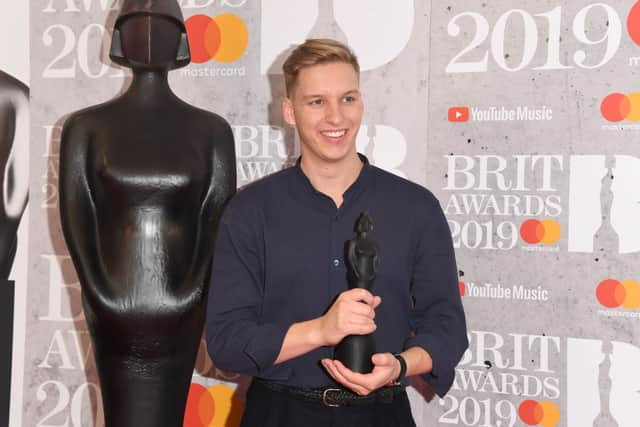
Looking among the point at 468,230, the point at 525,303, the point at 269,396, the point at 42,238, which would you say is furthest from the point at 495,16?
the point at 42,238

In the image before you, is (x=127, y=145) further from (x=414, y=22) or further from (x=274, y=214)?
(x=414, y=22)

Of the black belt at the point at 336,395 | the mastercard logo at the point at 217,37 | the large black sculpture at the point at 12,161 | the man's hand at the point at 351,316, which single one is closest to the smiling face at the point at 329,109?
the man's hand at the point at 351,316

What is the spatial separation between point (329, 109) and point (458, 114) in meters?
1.00

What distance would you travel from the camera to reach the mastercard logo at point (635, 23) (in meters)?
2.54

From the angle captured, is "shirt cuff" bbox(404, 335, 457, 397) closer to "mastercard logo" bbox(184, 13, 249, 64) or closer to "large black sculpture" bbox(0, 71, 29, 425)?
"mastercard logo" bbox(184, 13, 249, 64)

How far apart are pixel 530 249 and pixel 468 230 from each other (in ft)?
0.74

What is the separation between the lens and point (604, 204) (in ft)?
8.45

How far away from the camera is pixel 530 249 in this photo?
2.65m

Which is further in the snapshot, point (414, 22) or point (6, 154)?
point (6, 154)

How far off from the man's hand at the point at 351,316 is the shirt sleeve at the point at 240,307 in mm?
154

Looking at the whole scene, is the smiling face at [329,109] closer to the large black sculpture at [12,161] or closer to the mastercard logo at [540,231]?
the mastercard logo at [540,231]

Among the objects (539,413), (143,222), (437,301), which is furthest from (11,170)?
(539,413)

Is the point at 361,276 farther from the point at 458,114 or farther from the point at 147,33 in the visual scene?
the point at 458,114

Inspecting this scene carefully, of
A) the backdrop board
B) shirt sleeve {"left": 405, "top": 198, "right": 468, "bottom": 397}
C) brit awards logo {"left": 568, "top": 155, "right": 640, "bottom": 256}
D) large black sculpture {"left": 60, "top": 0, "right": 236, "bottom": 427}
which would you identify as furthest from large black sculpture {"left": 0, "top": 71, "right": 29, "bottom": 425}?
brit awards logo {"left": 568, "top": 155, "right": 640, "bottom": 256}
